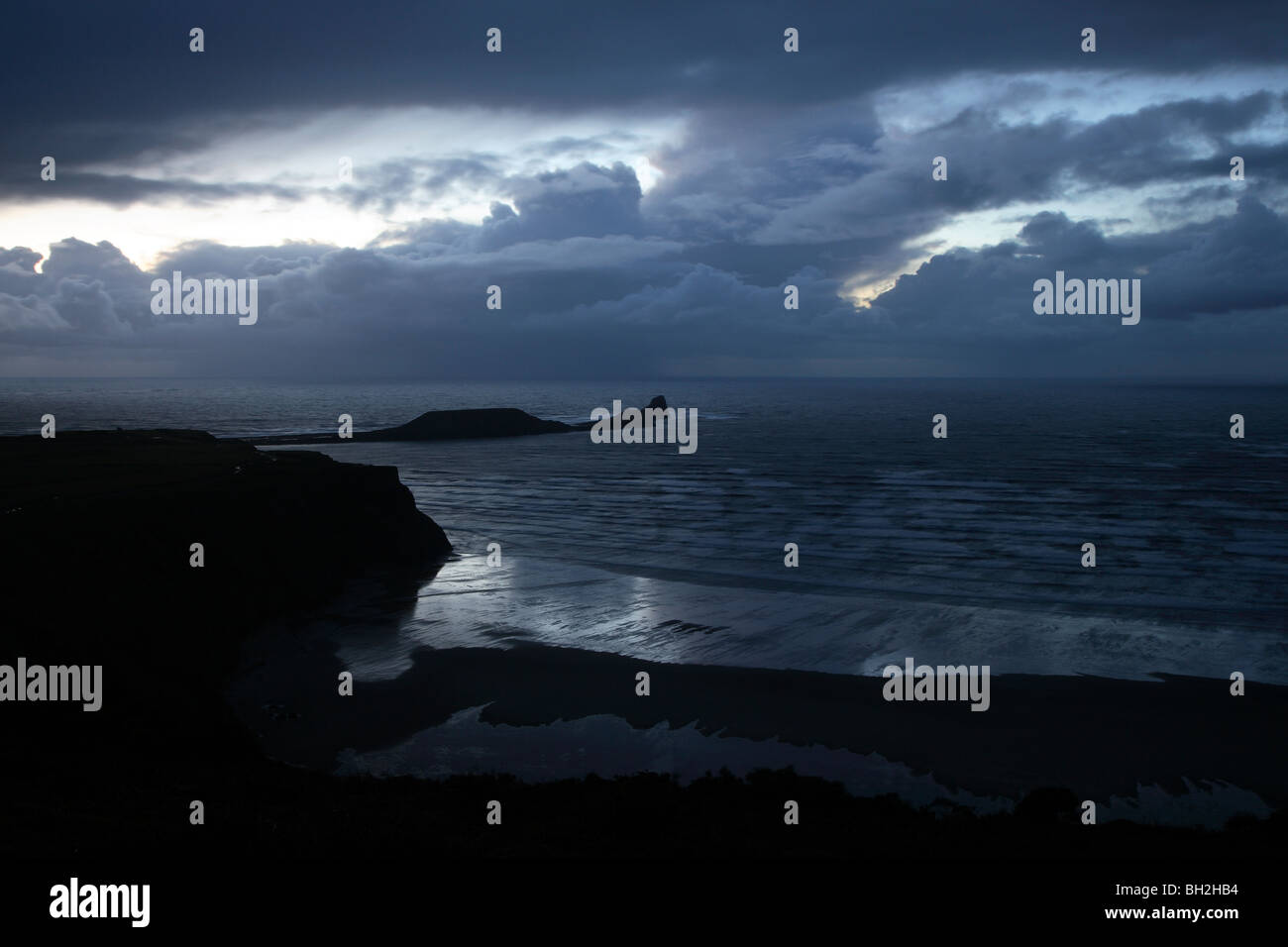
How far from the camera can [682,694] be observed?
73.3 feet

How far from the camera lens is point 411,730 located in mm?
20219

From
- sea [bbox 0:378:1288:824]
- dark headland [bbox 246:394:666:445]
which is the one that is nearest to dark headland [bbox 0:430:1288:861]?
sea [bbox 0:378:1288:824]

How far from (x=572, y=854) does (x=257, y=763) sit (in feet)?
28.5

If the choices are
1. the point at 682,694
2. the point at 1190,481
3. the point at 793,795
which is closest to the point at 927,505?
the point at 1190,481

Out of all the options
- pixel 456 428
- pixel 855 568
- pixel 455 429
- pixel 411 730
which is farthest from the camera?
pixel 456 428

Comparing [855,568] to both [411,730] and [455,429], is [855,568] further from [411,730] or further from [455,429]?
[455,429]

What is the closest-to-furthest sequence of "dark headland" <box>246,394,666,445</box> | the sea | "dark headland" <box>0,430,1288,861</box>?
"dark headland" <box>0,430,1288,861</box> < the sea < "dark headland" <box>246,394,666,445</box>

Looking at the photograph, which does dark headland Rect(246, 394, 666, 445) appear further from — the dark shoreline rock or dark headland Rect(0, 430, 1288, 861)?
dark headland Rect(0, 430, 1288, 861)

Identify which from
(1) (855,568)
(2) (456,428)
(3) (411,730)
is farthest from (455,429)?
(3) (411,730)

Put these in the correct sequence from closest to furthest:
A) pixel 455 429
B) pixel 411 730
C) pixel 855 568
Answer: pixel 411 730, pixel 855 568, pixel 455 429

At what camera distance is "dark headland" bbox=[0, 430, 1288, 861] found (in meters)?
12.7

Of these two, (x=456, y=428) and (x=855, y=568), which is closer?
(x=855, y=568)
